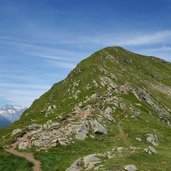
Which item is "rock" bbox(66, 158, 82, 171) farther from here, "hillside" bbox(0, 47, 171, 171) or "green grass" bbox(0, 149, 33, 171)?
"green grass" bbox(0, 149, 33, 171)

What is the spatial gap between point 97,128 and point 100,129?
80 cm

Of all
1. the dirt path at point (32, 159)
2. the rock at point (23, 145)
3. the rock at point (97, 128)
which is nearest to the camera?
the dirt path at point (32, 159)

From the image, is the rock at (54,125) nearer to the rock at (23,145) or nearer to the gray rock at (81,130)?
the gray rock at (81,130)

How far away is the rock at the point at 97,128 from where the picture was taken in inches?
3071

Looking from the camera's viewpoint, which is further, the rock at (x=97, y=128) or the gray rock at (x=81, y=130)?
the rock at (x=97, y=128)

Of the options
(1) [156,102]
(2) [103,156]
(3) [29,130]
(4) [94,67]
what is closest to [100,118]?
(3) [29,130]

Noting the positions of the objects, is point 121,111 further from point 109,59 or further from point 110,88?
point 109,59

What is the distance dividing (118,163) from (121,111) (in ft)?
146

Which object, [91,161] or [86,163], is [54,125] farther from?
[86,163]

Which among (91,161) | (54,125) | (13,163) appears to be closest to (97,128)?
(54,125)

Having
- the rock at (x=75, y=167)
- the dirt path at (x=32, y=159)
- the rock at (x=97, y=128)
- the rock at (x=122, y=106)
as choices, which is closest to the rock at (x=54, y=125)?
the rock at (x=97, y=128)

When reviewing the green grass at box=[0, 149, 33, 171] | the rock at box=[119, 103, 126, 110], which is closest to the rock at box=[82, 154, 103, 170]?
the green grass at box=[0, 149, 33, 171]

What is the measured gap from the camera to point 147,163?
56.1 meters

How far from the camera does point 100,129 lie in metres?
78.6
